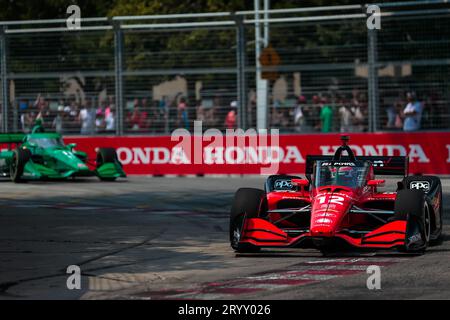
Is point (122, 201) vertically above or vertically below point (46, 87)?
below

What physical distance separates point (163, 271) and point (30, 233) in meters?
4.44

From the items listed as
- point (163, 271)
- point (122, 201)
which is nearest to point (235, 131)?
point (122, 201)

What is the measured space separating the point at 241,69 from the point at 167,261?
15675 millimetres

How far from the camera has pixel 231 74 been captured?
28625 millimetres

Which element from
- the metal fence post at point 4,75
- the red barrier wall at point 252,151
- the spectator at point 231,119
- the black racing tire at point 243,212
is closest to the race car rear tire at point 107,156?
the red barrier wall at point 252,151

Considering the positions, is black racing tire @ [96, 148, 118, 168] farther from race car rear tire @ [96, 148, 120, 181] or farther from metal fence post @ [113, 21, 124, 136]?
metal fence post @ [113, 21, 124, 136]

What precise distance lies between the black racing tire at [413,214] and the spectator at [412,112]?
43.2 ft

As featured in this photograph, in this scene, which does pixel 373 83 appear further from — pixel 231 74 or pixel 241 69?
pixel 231 74

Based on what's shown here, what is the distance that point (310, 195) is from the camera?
14531mm

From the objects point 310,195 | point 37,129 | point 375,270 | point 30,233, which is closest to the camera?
point 375,270

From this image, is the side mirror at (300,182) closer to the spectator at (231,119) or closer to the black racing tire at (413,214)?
the black racing tire at (413,214)

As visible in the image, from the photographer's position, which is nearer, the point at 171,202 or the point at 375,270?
the point at 375,270
